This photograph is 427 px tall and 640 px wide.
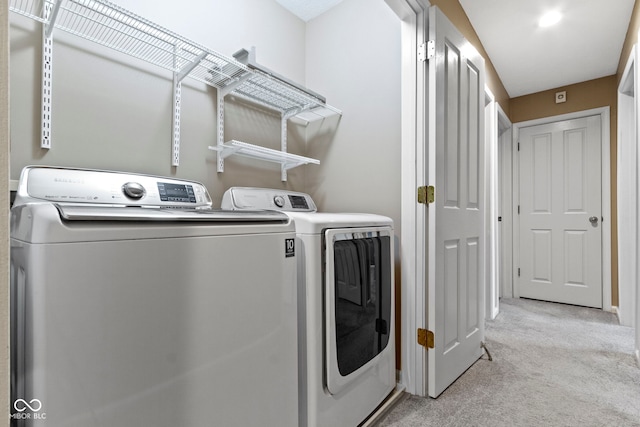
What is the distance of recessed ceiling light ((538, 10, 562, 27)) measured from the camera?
225 centimetres

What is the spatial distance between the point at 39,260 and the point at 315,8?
226 cm

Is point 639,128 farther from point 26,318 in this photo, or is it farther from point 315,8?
point 26,318

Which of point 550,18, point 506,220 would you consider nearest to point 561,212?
point 506,220

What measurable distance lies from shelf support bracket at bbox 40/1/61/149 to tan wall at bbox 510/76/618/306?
14.2ft

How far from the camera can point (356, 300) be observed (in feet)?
4.31

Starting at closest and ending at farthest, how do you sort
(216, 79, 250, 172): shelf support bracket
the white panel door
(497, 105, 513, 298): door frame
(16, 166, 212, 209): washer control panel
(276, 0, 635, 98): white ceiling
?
(16, 166, 212, 209): washer control panel < (216, 79, 250, 172): shelf support bracket < (276, 0, 635, 98): white ceiling < the white panel door < (497, 105, 513, 298): door frame

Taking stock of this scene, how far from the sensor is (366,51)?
1949 millimetres

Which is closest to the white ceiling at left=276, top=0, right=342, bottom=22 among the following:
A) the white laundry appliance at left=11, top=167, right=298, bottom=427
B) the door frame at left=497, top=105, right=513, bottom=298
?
the white laundry appliance at left=11, top=167, right=298, bottom=427

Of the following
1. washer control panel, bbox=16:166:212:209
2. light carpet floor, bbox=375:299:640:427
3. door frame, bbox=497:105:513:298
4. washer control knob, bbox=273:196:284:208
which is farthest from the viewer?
door frame, bbox=497:105:513:298

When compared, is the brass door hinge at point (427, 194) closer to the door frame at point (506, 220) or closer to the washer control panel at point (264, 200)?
the washer control panel at point (264, 200)

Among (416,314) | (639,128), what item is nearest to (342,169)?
(416,314)

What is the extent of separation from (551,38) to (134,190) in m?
3.29

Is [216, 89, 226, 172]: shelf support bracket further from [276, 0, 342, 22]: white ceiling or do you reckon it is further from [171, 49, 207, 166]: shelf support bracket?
[276, 0, 342, 22]: white ceiling

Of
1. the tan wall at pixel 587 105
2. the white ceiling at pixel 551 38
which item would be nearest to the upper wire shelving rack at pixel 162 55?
the white ceiling at pixel 551 38
